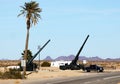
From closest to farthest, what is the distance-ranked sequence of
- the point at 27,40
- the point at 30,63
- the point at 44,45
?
1. the point at 27,40
2. the point at 30,63
3. the point at 44,45

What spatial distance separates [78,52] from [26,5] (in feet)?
114

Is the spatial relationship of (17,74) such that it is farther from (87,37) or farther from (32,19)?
(87,37)

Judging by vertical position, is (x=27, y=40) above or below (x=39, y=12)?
below

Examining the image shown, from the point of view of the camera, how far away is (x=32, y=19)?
68625 mm

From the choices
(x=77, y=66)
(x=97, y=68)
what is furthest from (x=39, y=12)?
(x=77, y=66)

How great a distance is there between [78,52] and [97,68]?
1404 centimetres

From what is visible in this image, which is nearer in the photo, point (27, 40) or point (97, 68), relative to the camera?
point (27, 40)

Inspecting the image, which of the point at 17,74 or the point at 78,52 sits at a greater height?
the point at 78,52

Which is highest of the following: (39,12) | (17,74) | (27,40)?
(39,12)

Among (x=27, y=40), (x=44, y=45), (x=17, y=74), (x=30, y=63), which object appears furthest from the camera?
(x=44, y=45)

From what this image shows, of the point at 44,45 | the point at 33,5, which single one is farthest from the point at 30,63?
the point at 33,5

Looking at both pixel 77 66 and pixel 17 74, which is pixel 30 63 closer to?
pixel 77 66

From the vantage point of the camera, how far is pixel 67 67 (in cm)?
9838

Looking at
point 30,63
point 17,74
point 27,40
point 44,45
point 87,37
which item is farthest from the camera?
point 87,37
